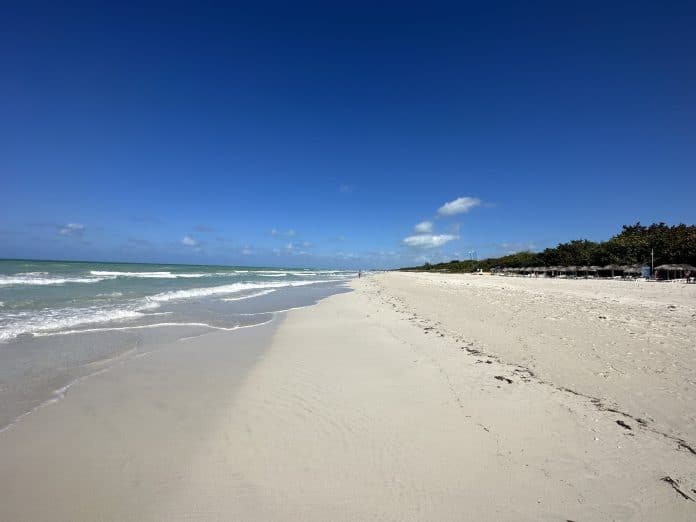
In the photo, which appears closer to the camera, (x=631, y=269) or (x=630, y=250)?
(x=631, y=269)

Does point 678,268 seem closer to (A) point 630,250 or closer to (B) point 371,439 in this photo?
(A) point 630,250

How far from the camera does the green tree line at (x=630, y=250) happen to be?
37.8 m

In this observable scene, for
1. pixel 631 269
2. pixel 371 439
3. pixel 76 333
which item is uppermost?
pixel 631 269

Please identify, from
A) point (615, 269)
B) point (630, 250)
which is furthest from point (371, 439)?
point (630, 250)

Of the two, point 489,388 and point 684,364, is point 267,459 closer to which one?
point 489,388

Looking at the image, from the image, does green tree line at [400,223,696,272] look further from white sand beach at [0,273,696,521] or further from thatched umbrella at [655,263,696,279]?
white sand beach at [0,273,696,521]

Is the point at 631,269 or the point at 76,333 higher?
the point at 631,269

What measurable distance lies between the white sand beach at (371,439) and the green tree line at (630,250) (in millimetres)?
42816

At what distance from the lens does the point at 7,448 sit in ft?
11.4

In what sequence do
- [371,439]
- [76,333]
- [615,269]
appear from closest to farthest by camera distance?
[371,439]
[76,333]
[615,269]

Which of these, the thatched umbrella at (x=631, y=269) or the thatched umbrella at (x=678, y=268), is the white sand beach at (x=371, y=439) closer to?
Result: the thatched umbrella at (x=678, y=268)

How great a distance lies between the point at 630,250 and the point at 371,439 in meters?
54.4

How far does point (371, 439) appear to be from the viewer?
146 inches

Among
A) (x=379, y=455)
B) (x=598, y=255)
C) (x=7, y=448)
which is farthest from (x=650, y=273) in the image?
(x=7, y=448)
